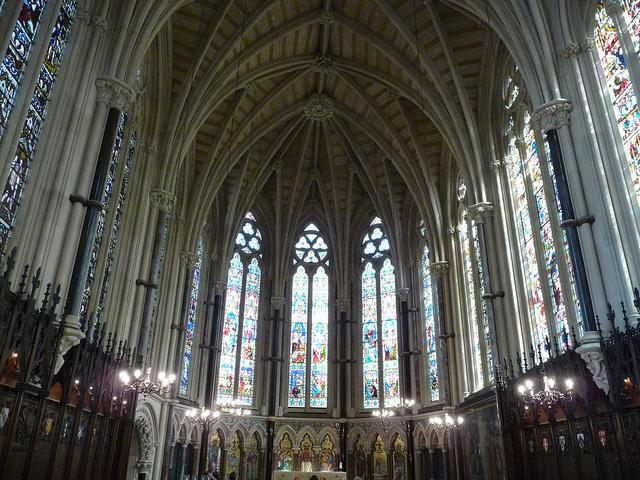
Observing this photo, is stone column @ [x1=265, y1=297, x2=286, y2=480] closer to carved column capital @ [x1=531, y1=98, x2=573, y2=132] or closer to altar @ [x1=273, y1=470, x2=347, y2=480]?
altar @ [x1=273, y1=470, x2=347, y2=480]

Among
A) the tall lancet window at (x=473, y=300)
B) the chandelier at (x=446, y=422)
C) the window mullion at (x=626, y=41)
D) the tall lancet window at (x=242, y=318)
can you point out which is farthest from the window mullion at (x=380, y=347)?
the window mullion at (x=626, y=41)

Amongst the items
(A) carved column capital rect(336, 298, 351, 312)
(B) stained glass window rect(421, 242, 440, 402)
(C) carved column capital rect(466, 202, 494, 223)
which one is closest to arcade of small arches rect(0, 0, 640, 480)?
(C) carved column capital rect(466, 202, 494, 223)

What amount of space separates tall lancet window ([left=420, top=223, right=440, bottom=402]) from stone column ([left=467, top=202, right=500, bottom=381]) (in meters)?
5.13

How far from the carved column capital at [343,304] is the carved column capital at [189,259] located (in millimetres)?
8171

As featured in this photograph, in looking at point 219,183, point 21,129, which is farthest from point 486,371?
point 21,129

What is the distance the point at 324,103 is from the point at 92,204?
14868 millimetres

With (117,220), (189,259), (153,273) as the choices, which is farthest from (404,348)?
(117,220)

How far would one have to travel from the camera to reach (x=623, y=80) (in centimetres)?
1243

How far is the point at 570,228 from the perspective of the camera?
41.7ft

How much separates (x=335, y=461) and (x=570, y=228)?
55.5 feet

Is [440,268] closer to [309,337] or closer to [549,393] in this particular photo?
[309,337]

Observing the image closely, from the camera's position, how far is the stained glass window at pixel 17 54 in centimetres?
1010

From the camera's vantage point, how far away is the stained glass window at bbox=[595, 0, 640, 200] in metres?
11.9

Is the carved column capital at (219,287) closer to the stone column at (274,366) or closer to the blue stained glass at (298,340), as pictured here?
the stone column at (274,366)
